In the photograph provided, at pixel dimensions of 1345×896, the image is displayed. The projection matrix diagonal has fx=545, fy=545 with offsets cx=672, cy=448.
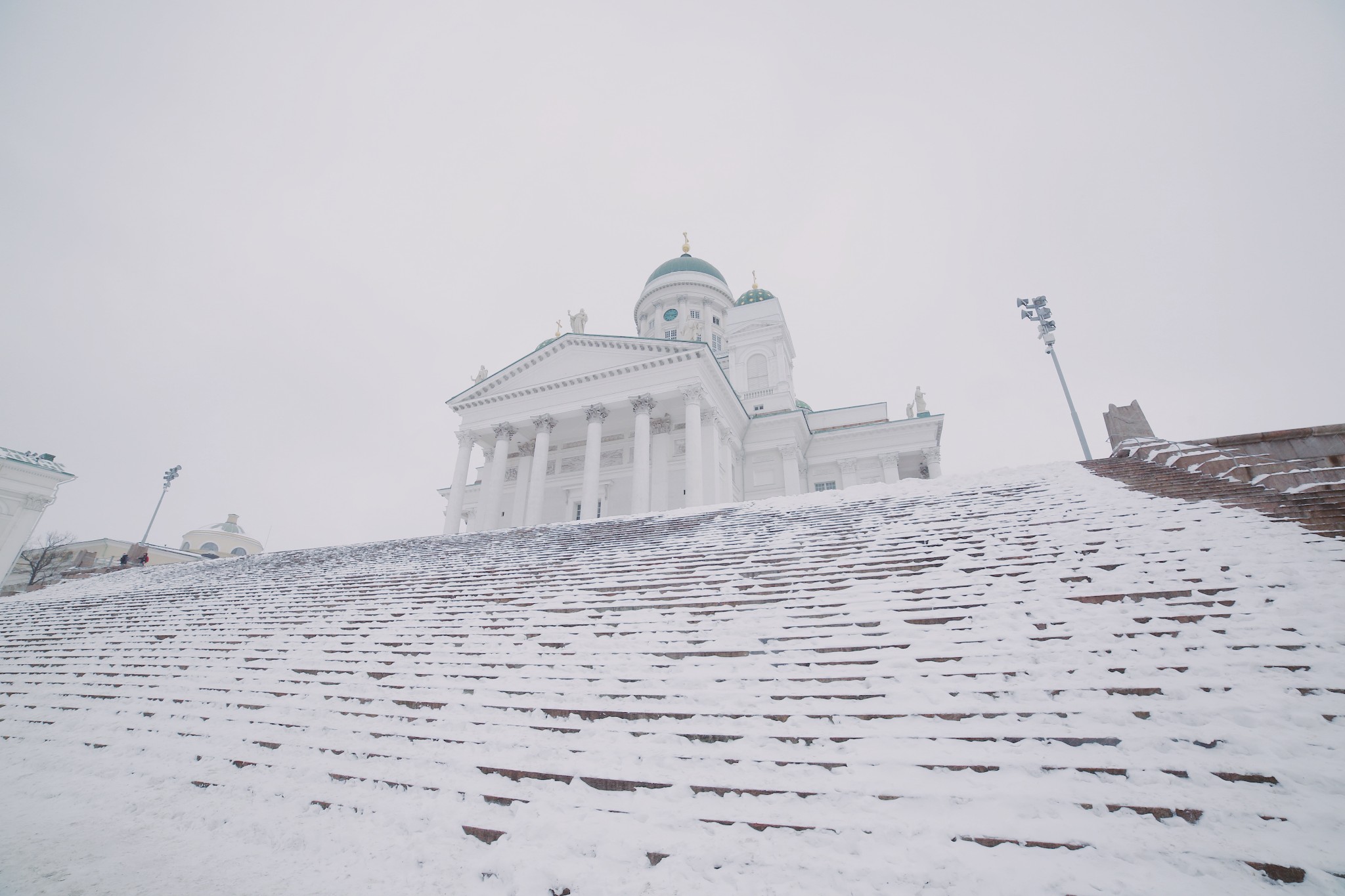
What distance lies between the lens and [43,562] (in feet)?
111

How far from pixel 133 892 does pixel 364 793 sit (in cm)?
117

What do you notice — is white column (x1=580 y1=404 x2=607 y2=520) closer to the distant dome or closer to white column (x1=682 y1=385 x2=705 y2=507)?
white column (x1=682 y1=385 x2=705 y2=507)

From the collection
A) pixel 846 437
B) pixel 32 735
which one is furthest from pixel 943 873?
pixel 846 437

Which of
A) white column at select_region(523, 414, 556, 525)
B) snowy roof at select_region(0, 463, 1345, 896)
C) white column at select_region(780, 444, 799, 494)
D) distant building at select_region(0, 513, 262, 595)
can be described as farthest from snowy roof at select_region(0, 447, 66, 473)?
white column at select_region(780, 444, 799, 494)

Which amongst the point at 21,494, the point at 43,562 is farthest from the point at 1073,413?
the point at 43,562

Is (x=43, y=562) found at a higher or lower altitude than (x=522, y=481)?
lower

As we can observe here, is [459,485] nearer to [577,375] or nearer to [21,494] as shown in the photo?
[577,375]

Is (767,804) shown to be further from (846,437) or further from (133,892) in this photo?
(846,437)

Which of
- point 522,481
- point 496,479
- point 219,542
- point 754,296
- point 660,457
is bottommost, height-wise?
point 219,542

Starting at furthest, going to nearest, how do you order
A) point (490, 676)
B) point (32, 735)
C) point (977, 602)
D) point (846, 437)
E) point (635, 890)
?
point (846, 437), point (32, 735), point (490, 676), point (977, 602), point (635, 890)

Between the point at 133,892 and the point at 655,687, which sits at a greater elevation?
the point at 655,687

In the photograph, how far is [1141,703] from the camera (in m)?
3.26

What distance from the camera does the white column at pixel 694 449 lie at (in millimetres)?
21891

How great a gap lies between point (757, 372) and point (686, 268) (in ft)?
41.0
